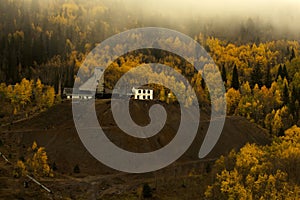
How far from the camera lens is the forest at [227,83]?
47.5 metres

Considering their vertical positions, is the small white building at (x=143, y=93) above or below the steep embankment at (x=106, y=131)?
above

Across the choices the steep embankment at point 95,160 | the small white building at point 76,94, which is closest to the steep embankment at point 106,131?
the steep embankment at point 95,160

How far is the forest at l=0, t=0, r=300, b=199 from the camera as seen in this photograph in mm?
47500

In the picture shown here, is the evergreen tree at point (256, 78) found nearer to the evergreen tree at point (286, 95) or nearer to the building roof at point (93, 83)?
the evergreen tree at point (286, 95)

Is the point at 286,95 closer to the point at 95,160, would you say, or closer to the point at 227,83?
the point at 227,83


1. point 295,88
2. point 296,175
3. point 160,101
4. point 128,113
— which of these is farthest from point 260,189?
point 295,88

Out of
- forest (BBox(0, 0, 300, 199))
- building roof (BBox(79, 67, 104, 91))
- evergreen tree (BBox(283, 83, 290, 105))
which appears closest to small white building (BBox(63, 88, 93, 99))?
building roof (BBox(79, 67, 104, 91))

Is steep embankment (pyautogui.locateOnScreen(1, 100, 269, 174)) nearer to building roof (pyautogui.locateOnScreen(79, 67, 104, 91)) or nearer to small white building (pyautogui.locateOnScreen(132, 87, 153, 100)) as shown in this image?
small white building (pyautogui.locateOnScreen(132, 87, 153, 100))

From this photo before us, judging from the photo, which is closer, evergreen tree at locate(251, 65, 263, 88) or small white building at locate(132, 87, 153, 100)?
small white building at locate(132, 87, 153, 100)

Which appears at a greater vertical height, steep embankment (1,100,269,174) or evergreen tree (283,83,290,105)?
evergreen tree (283,83,290,105)

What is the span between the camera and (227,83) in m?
127

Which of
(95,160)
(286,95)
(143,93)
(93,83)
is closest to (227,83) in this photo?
(286,95)

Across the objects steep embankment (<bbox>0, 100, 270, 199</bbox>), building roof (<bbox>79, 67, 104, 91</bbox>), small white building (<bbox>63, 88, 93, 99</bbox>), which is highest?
building roof (<bbox>79, 67, 104, 91</bbox>)

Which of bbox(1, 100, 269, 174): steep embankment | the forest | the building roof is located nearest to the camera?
the forest
